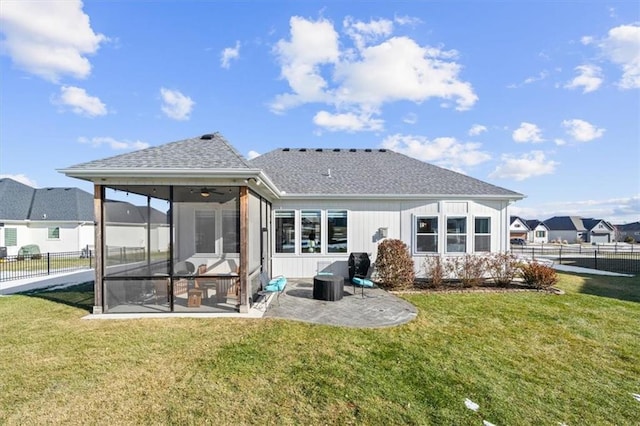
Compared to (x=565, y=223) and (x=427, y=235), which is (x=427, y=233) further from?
(x=565, y=223)

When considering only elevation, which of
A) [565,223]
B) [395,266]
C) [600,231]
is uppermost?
[565,223]

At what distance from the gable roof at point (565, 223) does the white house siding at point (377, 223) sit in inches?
2569

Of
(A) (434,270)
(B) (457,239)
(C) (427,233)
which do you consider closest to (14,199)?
(C) (427,233)

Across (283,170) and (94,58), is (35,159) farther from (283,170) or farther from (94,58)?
(283,170)

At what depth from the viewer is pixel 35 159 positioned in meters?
16.7

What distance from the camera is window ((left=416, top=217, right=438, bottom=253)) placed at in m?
11.5

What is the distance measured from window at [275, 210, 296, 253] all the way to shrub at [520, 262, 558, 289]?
850cm

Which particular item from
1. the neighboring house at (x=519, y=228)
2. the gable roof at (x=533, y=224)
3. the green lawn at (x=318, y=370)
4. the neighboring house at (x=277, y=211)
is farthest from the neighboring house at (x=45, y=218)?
the gable roof at (x=533, y=224)

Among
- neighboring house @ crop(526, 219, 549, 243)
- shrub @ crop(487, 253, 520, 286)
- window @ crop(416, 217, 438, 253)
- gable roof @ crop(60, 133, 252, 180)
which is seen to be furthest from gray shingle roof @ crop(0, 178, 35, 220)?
neighboring house @ crop(526, 219, 549, 243)

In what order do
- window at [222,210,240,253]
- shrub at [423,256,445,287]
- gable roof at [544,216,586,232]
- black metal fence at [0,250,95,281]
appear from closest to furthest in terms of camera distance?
window at [222,210,240,253] → shrub at [423,256,445,287] → black metal fence at [0,250,95,281] → gable roof at [544,216,586,232]

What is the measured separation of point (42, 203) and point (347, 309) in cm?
2864

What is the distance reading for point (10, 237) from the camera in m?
21.4

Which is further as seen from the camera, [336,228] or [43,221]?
[43,221]

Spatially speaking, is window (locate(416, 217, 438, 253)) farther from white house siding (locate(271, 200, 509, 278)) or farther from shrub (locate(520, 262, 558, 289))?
shrub (locate(520, 262, 558, 289))
